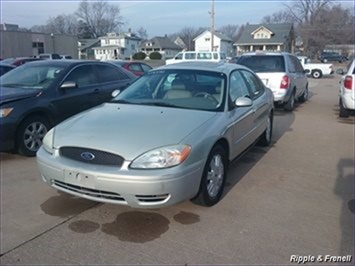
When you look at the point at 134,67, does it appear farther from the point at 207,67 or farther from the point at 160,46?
the point at 160,46

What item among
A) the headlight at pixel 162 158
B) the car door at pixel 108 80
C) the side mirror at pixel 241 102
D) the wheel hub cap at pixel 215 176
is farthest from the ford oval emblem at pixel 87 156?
the car door at pixel 108 80

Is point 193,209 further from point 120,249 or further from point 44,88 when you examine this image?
point 44,88

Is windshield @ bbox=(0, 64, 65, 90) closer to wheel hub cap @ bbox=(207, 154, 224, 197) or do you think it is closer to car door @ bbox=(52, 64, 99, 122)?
car door @ bbox=(52, 64, 99, 122)

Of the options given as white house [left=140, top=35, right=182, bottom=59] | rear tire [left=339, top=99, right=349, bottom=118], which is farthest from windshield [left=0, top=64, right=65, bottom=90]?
white house [left=140, top=35, right=182, bottom=59]

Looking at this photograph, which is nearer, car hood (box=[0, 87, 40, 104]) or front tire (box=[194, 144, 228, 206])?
front tire (box=[194, 144, 228, 206])

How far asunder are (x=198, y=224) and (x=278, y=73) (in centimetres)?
725

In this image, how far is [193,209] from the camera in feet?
13.1

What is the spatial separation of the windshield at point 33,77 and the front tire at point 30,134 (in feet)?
1.93

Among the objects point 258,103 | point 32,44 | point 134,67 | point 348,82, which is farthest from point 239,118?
point 32,44

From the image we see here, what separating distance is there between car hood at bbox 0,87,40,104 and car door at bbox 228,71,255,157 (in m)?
3.23

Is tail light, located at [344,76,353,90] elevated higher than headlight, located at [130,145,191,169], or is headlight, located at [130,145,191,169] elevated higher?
tail light, located at [344,76,353,90]

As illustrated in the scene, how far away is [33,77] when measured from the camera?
6.53 metres

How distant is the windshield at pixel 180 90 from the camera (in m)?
4.44

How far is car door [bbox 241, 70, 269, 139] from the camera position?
18.0ft
